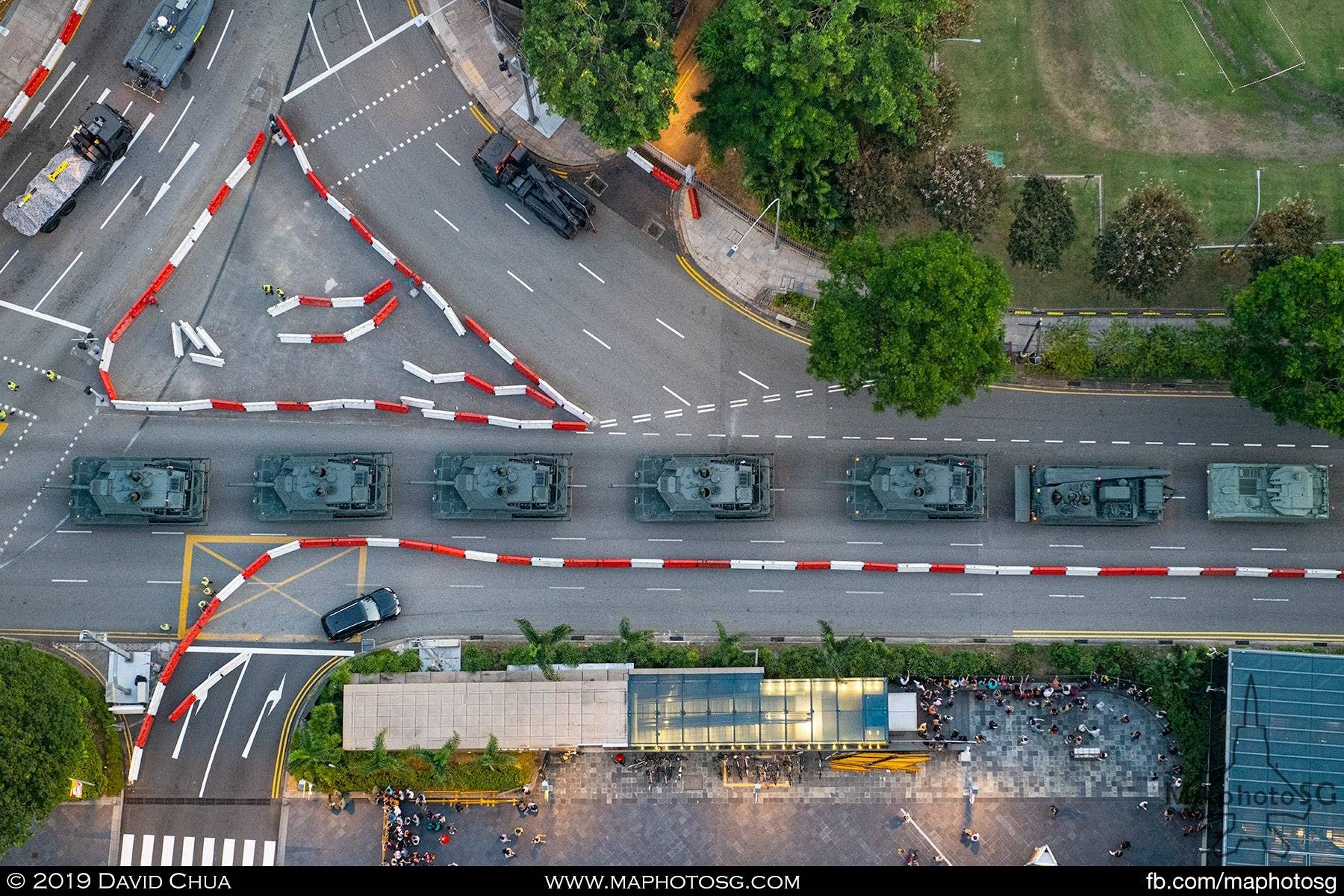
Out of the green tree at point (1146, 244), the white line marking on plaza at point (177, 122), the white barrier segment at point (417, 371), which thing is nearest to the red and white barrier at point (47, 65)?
the white line marking on plaza at point (177, 122)

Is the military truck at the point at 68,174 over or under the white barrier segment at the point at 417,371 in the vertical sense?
over

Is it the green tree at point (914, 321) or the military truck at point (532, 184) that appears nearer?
the green tree at point (914, 321)

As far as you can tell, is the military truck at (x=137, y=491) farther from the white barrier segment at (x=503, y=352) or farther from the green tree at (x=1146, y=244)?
the green tree at (x=1146, y=244)

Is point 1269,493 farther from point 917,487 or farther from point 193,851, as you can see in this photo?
point 193,851

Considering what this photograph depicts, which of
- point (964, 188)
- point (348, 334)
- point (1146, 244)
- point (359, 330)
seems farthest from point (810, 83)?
point (348, 334)

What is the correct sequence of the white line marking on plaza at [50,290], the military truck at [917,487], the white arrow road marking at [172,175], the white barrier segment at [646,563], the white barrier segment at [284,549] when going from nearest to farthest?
the military truck at [917,487] < the white barrier segment at [646,563] < the white barrier segment at [284,549] < the white line marking on plaza at [50,290] < the white arrow road marking at [172,175]

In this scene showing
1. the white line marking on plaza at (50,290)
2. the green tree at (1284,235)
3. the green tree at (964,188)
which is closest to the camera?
the green tree at (1284,235)

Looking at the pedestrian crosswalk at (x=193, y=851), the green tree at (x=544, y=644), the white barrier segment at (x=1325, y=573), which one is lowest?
the pedestrian crosswalk at (x=193, y=851)

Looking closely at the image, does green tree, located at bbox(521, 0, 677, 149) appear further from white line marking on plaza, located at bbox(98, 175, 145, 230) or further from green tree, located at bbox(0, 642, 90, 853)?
green tree, located at bbox(0, 642, 90, 853)
